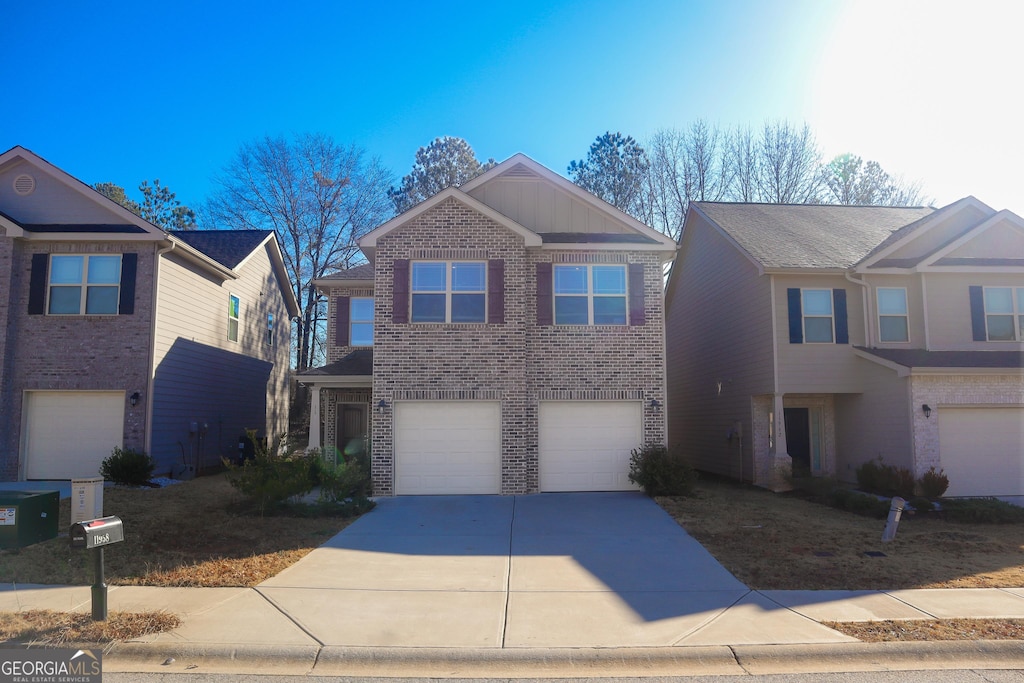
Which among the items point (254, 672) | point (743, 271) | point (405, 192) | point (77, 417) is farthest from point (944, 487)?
point (405, 192)

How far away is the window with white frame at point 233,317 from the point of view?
2104cm

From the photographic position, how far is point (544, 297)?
15.6 m

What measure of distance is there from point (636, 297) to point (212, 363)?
39.0ft

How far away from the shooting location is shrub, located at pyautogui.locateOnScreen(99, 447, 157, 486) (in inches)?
591

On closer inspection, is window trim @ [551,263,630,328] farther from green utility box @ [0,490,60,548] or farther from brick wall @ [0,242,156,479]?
green utility box @ [0,490,60,548]

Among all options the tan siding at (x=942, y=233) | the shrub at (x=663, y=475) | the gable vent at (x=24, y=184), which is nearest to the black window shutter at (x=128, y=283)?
the gable vent at (x=24, y=184)

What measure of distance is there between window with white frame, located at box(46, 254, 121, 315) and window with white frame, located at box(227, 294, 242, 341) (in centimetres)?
453

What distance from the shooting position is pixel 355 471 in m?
14.1

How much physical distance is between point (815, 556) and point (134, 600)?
820 centimetres

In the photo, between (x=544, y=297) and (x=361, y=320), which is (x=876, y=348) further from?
(x=361, y=320)

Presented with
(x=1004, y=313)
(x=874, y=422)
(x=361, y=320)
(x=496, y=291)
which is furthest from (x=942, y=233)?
(x=361, y=320)

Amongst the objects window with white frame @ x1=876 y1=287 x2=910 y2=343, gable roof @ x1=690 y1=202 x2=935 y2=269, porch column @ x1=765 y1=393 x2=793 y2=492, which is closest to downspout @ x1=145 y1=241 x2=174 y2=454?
gable roof @ x1=690 y1=202 x2=935 y2=269

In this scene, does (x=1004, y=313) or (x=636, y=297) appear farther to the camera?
(x=1004, y=313)

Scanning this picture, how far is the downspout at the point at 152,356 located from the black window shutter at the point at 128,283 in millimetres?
438
